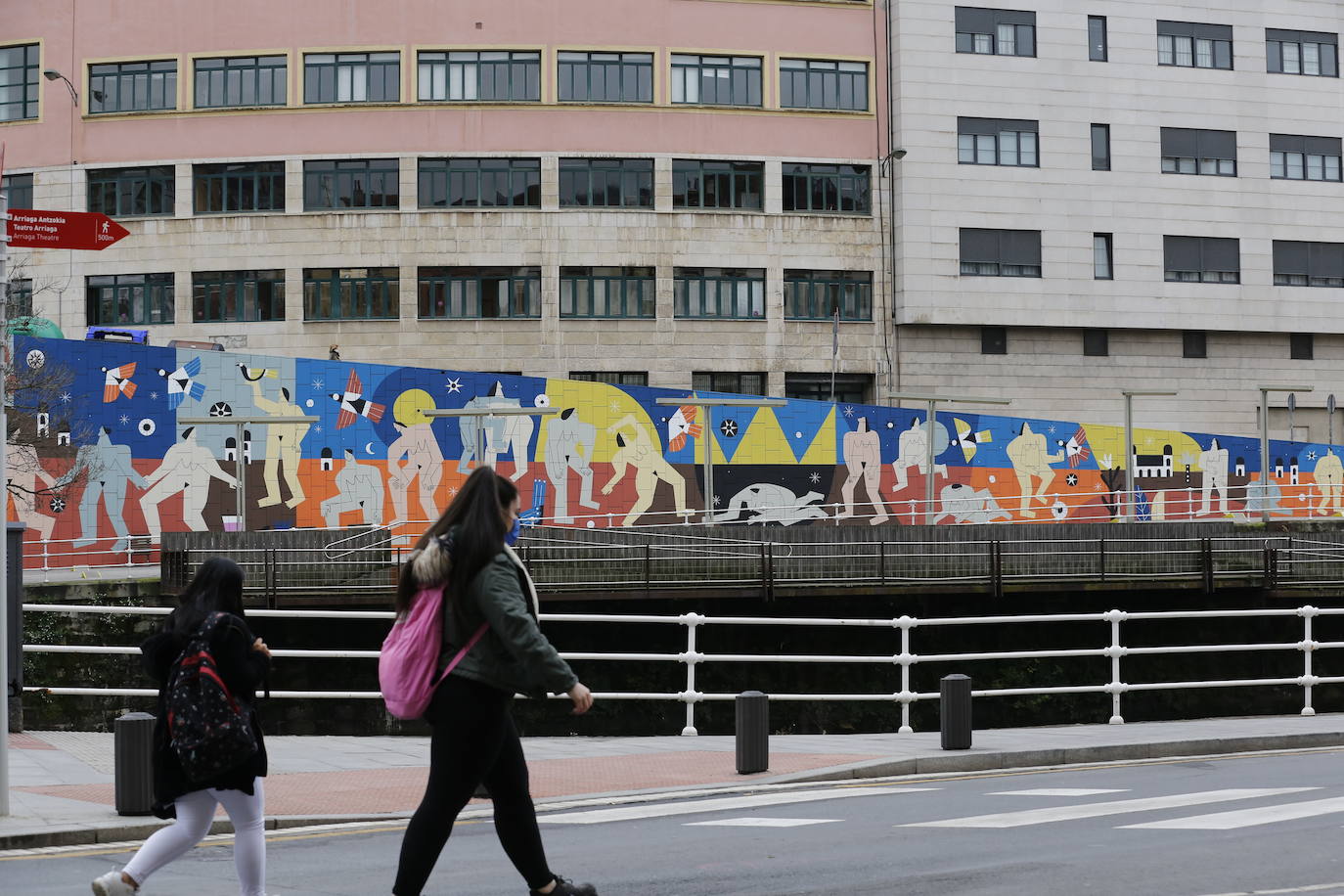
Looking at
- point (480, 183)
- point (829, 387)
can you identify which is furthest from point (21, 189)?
point (829, 387)

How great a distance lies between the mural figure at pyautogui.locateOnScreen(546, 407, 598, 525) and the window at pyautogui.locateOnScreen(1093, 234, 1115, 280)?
1819 centimetres

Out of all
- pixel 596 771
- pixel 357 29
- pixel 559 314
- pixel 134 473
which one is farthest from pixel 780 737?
pixel 357 29

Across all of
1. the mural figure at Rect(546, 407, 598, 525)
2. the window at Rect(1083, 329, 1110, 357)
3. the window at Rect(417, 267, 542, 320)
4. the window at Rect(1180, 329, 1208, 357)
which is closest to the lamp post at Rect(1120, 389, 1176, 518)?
the window at Rect(1083, 329, 1110, 357)

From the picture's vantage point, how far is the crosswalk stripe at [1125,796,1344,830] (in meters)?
9.85

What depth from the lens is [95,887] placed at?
7.32m

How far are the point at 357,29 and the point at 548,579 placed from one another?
27.3 meters

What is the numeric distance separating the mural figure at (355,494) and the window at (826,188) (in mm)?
16012

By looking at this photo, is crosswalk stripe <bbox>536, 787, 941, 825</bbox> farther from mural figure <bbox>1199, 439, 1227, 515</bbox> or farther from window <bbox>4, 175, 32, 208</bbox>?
window <bbox>4, 175, 32, 208</bbox>

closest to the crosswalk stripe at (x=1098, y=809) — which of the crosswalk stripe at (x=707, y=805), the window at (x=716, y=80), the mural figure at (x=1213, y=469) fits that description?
the crosswalk stripe at (x=707, y=805)

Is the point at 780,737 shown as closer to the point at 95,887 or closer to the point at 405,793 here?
the point at 405,793

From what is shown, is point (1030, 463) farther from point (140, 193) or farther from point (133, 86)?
point (133, 86)

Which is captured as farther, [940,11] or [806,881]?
[940,11]

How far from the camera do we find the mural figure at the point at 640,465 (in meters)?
43.5

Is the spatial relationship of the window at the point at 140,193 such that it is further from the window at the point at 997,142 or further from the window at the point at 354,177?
the window at the point at 997,142
